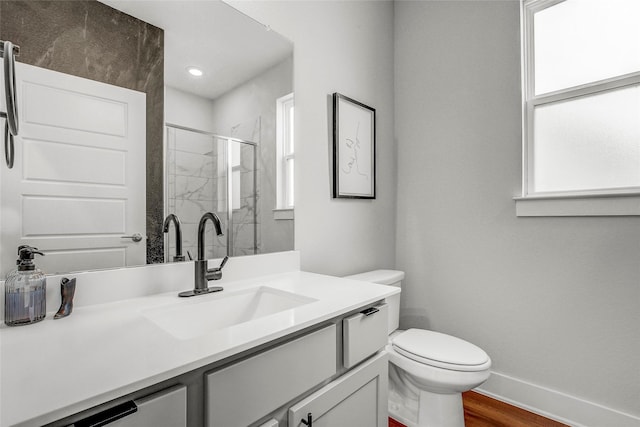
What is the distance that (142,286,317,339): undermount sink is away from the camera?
93cm

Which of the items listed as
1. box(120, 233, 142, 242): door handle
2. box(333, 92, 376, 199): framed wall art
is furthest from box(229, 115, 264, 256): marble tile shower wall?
box(333, 92, 376, 199): framed wall art

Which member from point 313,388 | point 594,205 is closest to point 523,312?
point 594,205

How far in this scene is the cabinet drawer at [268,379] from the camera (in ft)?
2.07

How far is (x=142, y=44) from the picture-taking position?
104 cm

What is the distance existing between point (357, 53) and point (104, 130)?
1.56 metres

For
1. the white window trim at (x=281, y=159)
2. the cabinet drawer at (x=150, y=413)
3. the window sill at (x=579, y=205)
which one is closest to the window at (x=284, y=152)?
the white window trim at (x=281, y=159)

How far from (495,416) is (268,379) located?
5.16 ft

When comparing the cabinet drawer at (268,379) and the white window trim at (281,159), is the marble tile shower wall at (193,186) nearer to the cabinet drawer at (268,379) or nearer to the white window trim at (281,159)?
the white window trim at (281,159)

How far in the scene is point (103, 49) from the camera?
0.96m

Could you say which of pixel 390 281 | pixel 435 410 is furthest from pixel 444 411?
pixel 390 281

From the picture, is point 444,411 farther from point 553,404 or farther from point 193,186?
point 193,186

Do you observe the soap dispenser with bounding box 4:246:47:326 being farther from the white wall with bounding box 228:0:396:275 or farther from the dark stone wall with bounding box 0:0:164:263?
the white wall with bounding box 228:0:396:275

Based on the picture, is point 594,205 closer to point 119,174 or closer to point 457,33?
point 457,33

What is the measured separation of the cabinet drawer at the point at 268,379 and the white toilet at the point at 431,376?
691mm
